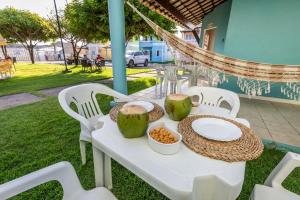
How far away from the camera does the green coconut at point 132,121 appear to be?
2.23ft

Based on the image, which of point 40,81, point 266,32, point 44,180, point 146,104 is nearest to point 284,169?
point 146,104

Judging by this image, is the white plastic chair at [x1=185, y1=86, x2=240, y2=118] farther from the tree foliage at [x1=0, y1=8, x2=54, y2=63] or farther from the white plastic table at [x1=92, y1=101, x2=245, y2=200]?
the tree foliage at [x1=0, y1=8, x2=54, y2=63]

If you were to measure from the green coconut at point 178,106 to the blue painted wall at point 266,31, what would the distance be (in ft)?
8.87

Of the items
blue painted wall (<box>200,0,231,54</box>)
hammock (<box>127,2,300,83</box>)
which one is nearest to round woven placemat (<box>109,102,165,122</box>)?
hammock (<box>127,2,300,83</box>)

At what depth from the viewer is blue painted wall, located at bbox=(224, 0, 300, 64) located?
2.63 meters

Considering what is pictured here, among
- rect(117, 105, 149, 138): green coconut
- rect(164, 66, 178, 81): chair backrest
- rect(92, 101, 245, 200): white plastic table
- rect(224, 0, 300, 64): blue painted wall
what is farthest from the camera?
rect(164, 66, 178, 81): chair backrest

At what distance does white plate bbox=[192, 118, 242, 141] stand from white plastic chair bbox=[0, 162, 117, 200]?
499 mm

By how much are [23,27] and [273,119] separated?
1437cm

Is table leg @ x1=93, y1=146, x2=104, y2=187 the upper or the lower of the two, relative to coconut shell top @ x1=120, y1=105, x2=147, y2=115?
lower

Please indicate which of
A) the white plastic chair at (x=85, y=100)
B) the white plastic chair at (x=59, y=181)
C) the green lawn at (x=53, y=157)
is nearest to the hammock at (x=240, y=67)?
the green lawn at (x=53, y=157)

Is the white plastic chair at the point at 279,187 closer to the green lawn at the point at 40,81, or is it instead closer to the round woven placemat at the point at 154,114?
the round woven placemat at the point at 154,114

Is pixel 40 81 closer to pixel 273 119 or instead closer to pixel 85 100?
pixel 85 100

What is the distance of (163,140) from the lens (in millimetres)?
655

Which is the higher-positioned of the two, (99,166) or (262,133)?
(99,166)
